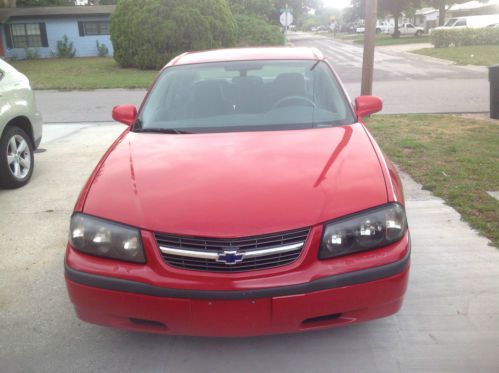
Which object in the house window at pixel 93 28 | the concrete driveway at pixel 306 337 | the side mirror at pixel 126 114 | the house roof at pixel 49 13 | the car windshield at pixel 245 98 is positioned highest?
the house roof at pixel 49 13

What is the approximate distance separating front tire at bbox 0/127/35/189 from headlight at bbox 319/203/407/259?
4.40m

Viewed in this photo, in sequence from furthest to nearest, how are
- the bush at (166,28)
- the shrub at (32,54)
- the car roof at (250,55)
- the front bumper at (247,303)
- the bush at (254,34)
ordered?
the shrub at (32,54)
the bush at (254,34)
the bush at (166,28)
the car roof at (250,55)
the front bumper at (247,303)

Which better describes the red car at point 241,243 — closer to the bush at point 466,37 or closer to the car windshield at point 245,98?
the car windshield at point 245,98

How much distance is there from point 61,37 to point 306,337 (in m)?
33.0

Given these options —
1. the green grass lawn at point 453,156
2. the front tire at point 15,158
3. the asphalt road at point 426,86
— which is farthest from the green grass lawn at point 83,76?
the front tire at point 15,158

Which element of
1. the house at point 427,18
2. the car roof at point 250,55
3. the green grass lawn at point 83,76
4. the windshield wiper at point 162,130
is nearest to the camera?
the windshield wiper at point 162,130

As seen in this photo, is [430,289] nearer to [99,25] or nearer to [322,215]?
[322,215]

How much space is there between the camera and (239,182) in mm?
2740

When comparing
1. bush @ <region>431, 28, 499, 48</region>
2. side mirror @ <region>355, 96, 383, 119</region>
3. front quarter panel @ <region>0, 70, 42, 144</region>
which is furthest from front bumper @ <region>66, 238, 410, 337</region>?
bush @ <region>431, 28, 499, 48</region>

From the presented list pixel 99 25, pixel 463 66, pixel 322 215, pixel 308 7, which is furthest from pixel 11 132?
pixel 308 7

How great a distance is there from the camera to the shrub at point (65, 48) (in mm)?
31516

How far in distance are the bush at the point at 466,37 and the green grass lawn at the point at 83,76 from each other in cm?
1891

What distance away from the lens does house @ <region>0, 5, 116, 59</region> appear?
3164 cm

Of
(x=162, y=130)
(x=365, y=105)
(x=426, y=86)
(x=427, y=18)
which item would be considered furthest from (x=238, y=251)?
(x=427, y=18)
